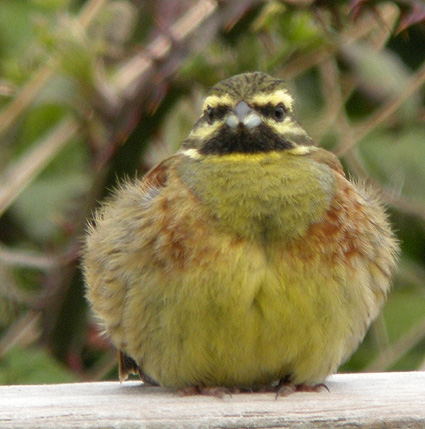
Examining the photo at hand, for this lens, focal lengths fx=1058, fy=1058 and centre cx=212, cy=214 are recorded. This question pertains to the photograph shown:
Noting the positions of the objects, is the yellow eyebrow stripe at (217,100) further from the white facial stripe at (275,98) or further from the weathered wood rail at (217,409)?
the weathered wood rail at (217,409)

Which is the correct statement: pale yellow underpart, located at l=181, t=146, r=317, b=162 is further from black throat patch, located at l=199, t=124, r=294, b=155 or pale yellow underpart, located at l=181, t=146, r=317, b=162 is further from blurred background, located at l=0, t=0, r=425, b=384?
blurred background, located at l=0, t=0, r=425, b=384

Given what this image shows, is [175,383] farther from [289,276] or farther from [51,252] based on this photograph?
[51,252]

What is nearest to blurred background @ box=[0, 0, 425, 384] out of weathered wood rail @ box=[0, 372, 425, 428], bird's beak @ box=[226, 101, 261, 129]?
bird's beak @ box=[226, 101, 261, 129]

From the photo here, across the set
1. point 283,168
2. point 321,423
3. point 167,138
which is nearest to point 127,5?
point 167,138

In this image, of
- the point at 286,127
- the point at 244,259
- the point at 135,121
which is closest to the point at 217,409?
the point at 244,259

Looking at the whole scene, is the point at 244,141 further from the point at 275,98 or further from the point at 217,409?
the point at 217,409

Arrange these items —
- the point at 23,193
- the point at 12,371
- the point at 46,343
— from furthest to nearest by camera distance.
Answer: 1. the point at 23,193
2. the point at 46,343
3. the point at 12,371
